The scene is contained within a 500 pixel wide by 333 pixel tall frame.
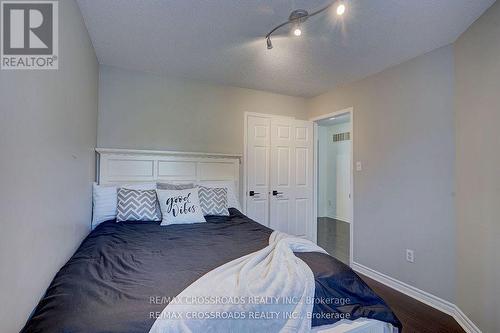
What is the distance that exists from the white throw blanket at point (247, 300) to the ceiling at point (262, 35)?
178 cm

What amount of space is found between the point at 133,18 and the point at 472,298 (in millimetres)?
3487

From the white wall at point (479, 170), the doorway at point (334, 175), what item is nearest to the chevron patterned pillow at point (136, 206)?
the white wall at point (479, 170)

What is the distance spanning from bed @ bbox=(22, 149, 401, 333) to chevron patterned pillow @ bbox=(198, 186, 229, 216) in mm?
574

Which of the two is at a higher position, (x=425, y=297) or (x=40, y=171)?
(x=40, y=171)

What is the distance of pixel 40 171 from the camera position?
117 centimetres

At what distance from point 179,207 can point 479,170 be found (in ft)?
8.32

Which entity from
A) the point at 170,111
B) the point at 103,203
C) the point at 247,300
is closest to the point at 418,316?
the point at 247,300

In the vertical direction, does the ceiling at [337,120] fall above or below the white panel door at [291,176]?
above

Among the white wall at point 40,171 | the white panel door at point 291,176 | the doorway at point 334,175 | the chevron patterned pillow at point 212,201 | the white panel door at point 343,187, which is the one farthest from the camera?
the white panel door at point 343,187

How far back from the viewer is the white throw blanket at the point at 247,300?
0.98 metres

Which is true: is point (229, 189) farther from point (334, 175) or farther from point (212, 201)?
point (334, 175)

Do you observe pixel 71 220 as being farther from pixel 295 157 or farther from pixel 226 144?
pixel 295 157

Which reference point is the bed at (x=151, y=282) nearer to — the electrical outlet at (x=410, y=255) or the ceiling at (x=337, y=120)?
the electrical outlet at (x=410, y=255)

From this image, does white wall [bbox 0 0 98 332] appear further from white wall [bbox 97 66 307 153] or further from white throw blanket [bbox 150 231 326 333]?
white wall [bbox 97 66 307 153]
